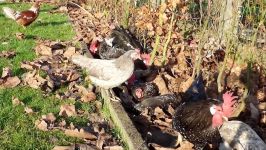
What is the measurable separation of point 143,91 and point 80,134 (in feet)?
4.54

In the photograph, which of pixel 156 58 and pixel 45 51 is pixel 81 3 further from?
pixel 156 58

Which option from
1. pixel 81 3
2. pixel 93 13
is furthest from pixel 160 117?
pixel 81 3

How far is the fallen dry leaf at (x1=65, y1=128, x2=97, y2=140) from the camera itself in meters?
5.21

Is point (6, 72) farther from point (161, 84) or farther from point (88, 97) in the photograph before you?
point (161, 84)

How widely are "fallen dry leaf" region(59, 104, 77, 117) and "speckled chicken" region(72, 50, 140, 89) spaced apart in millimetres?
553

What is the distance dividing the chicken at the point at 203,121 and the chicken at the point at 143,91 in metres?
1.38

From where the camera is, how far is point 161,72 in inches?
270

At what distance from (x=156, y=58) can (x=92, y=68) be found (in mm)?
1342

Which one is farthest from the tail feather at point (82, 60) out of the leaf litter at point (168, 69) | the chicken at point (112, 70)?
the leaf litter at point (168, 69)

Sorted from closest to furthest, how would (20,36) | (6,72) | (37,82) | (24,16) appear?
(37,82) < (6,72) < (20,36) < (24,16)

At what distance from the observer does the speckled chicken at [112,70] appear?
234 inches

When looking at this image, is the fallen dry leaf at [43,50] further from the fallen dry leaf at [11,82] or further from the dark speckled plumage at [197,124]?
the dark speckled plumage at [197,124]

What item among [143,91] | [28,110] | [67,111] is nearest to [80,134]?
[67,111]

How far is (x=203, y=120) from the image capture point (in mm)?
4746
